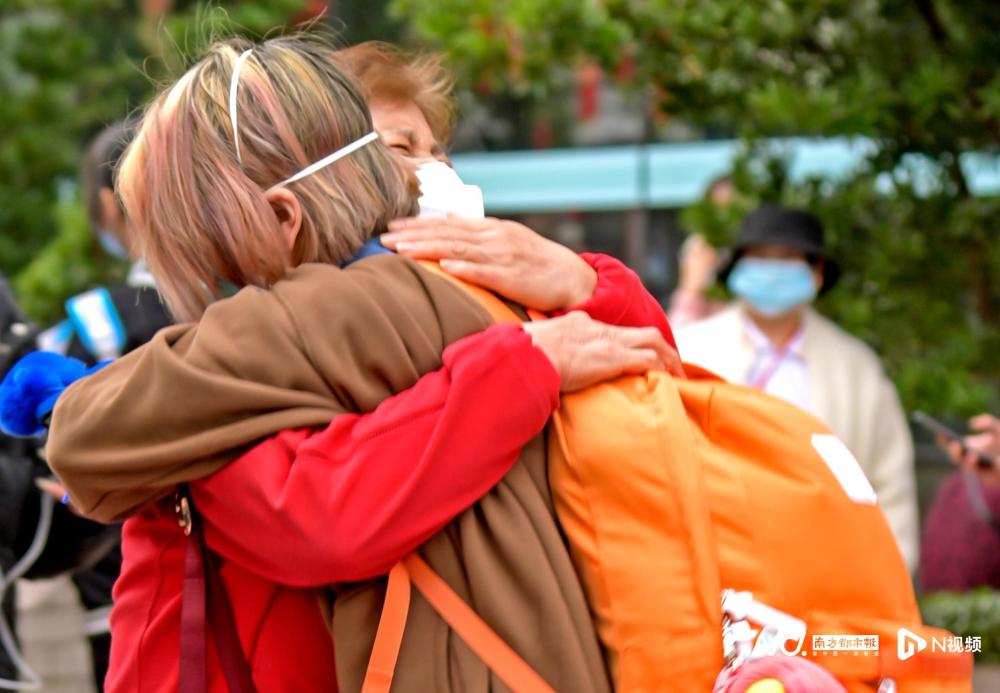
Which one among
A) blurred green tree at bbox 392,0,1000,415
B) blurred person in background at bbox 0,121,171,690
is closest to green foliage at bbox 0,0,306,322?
blurred green tree at bbox 392,0,1000,415

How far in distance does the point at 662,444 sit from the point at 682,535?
0.40ft

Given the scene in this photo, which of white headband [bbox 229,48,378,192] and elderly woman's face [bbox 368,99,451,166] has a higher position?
white headband [bbox 229,48,378,192]

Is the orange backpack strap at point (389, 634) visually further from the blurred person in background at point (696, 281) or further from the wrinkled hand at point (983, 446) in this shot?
the blurred person in background at point (696, 281)

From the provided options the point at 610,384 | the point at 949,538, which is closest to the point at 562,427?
the point at 610,384

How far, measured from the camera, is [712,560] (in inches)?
68.0

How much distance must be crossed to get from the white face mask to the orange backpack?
16.4 inches

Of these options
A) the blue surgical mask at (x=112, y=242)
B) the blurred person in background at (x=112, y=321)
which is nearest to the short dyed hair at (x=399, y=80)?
the blurred person in background at (x=112, y=321)

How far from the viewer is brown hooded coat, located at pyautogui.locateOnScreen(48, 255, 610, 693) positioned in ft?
5.53

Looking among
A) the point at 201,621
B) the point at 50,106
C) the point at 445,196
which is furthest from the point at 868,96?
the point at 50,106

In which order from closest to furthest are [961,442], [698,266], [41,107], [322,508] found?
[322,508], [961,442], [698,266], [41,107]

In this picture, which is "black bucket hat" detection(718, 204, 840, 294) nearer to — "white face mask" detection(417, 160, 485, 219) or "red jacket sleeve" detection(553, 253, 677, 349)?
"red jacket sleeve" detection(553, 253, 677, 349)

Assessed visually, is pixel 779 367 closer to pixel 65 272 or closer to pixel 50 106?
pixel 65 272

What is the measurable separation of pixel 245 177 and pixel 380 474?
18.7 inches

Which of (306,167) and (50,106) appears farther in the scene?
(50,106)
